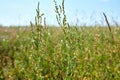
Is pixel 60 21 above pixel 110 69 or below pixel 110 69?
above

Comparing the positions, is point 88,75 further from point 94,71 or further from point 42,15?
point 42,15

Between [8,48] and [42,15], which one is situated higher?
[42,15]

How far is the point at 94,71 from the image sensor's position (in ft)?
13.9

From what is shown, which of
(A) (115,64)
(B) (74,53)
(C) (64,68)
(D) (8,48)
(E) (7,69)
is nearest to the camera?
(B) (74,53)

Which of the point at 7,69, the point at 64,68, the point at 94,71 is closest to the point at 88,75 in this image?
the point at 94,71

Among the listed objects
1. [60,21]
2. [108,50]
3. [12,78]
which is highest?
[60,21]

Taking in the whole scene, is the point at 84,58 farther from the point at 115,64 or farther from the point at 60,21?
the point at 60,21

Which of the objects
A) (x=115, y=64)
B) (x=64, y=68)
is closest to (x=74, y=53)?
(x=64, y=68)

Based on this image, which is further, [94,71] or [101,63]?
[101,63]

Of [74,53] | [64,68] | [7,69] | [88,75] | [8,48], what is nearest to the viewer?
[74,53]

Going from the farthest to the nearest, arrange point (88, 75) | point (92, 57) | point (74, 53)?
point (92, 57), point (88, 75), point (74, 53)

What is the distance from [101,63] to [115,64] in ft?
0.93

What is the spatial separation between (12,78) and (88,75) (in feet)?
3.83

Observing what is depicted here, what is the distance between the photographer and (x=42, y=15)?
3.56m
